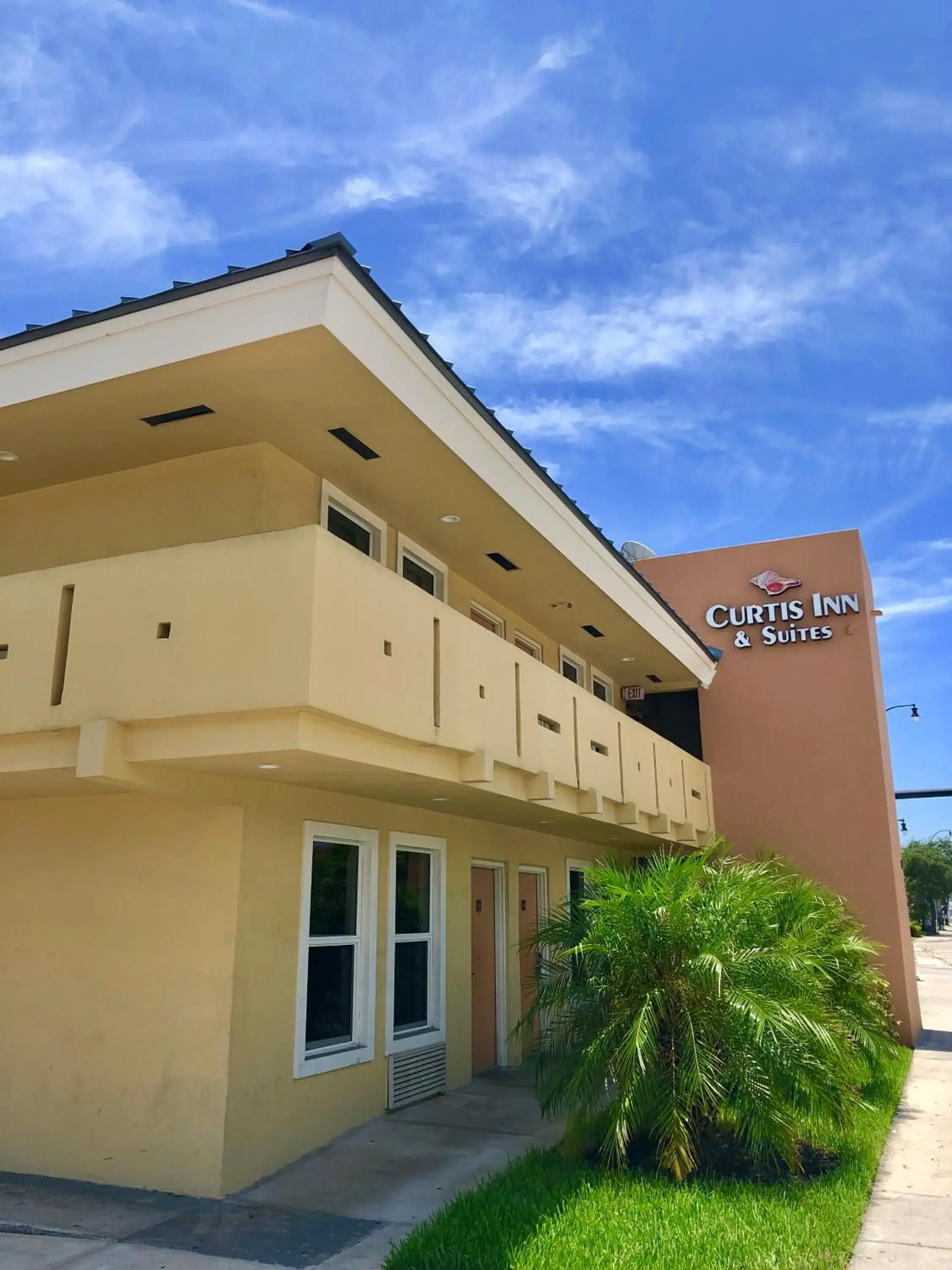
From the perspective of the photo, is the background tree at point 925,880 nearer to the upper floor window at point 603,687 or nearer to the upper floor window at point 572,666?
the upper floor window at point 603,687

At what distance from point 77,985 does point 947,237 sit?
11.5 m

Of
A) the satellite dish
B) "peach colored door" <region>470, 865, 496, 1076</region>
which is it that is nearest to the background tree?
the satellite dish

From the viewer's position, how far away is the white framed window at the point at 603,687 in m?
17.0

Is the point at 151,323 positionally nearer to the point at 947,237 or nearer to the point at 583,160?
the point at 583,160

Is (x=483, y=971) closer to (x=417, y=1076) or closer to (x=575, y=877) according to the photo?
(x=417, y=1076)

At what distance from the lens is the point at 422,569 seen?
1123 cm

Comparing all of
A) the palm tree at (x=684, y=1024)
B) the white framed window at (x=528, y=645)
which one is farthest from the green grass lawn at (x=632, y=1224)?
the white framed window at (x=528, y=645)

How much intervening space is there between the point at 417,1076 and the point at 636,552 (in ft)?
41.9

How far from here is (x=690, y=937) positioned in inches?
308

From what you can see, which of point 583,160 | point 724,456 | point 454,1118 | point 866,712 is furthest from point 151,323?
point 866,712

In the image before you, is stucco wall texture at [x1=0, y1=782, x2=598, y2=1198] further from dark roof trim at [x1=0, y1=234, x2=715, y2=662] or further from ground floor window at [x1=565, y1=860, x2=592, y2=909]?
ground floor window at [x1=565, y1=860, x2=592, y2=909]

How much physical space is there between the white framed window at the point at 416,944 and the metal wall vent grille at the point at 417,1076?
10 centimetres

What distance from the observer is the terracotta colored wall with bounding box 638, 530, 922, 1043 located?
16500mm

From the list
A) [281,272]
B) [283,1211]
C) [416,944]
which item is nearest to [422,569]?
[416,944]
